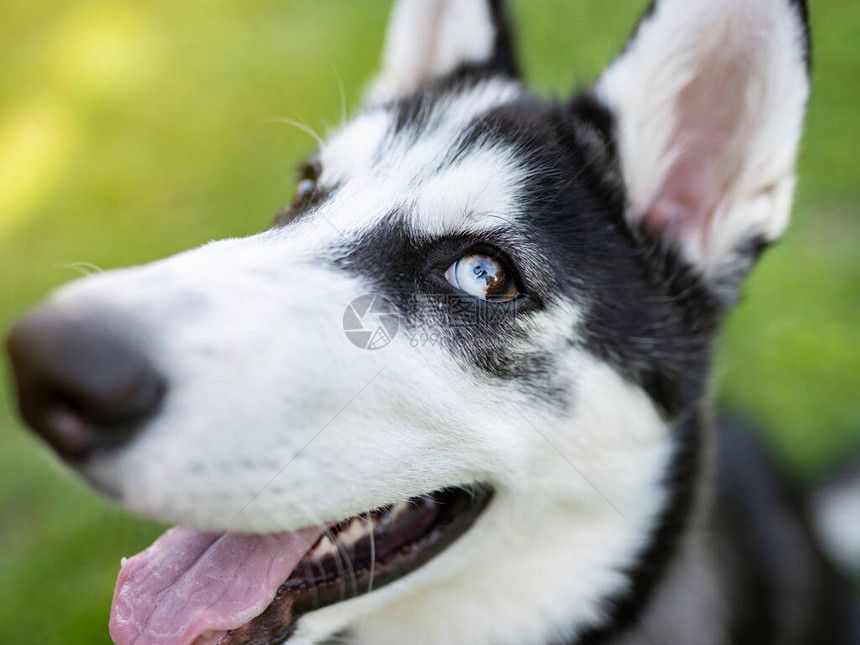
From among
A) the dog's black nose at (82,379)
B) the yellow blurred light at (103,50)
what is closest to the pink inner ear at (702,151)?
the dog's black nose at (82,379)

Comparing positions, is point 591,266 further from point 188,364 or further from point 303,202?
point 188,364

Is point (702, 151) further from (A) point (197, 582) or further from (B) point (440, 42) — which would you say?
(A) point (197, 582)

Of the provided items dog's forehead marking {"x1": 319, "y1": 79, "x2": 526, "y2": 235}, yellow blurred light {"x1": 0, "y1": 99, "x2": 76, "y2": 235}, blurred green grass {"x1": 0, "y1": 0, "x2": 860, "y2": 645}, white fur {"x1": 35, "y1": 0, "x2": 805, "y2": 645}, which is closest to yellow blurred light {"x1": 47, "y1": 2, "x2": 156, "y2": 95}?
blurred green grass {"x1": 0, "y1": 0, "x2": 860, "y2": 645}

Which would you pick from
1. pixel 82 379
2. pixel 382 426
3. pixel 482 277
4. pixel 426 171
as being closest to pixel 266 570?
pixel 382 426

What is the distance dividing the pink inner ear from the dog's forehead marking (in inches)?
24.0

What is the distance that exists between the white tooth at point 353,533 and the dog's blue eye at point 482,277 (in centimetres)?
72

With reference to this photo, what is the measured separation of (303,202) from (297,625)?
129 cm

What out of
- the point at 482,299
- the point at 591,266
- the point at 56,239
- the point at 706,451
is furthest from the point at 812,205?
the point at 56,239

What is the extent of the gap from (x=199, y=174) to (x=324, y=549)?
491 centimetres

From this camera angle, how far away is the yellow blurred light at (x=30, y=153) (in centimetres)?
614

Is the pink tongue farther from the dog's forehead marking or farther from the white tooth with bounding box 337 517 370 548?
the dog's forehead marking

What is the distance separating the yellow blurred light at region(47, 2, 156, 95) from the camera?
23.2 ft

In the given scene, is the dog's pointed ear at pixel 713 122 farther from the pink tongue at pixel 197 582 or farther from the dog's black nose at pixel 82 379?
Result: the dog's black nose at pixel 82 379

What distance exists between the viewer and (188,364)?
1481 mm
